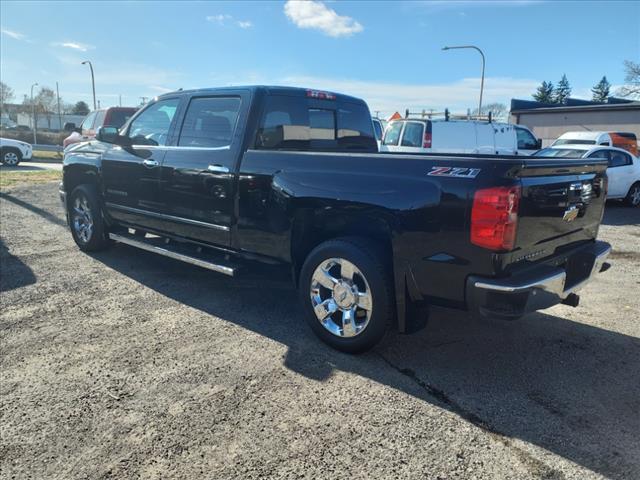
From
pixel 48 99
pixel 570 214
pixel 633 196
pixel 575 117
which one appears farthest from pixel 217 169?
pixel 48 99

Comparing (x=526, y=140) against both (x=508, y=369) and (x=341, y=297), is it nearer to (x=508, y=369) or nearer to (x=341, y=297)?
(x=508, y=369)

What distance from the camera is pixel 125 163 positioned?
5.54 m

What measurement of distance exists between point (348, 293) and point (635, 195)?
11.6 m

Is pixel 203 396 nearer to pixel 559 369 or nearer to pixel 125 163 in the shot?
pixel 559 369

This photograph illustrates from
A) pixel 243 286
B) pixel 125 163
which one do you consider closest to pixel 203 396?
pixel 243 286

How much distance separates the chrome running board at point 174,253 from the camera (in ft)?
14.6

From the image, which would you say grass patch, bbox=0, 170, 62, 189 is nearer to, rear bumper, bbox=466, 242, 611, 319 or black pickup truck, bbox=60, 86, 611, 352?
black pickup truck, bbox=60, 86, 611, 352

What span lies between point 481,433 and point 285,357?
1.48 m

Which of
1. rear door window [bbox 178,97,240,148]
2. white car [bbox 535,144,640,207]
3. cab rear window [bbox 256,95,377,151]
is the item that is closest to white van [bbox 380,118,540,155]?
white car [bbox 535,144,640,207]

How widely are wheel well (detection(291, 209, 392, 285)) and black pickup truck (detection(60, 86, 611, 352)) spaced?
0.01 metres

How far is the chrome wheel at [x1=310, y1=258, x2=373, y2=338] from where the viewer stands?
357 centimetres

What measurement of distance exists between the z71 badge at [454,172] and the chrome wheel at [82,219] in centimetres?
479

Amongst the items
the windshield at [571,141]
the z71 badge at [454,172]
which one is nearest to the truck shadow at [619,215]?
the windshield at [571,141]

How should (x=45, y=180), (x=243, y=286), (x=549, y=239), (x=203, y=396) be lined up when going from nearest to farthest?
(x=203, y=396) → (x=549, y=239) → (x=243, y=286) → (x=45, y=180)
